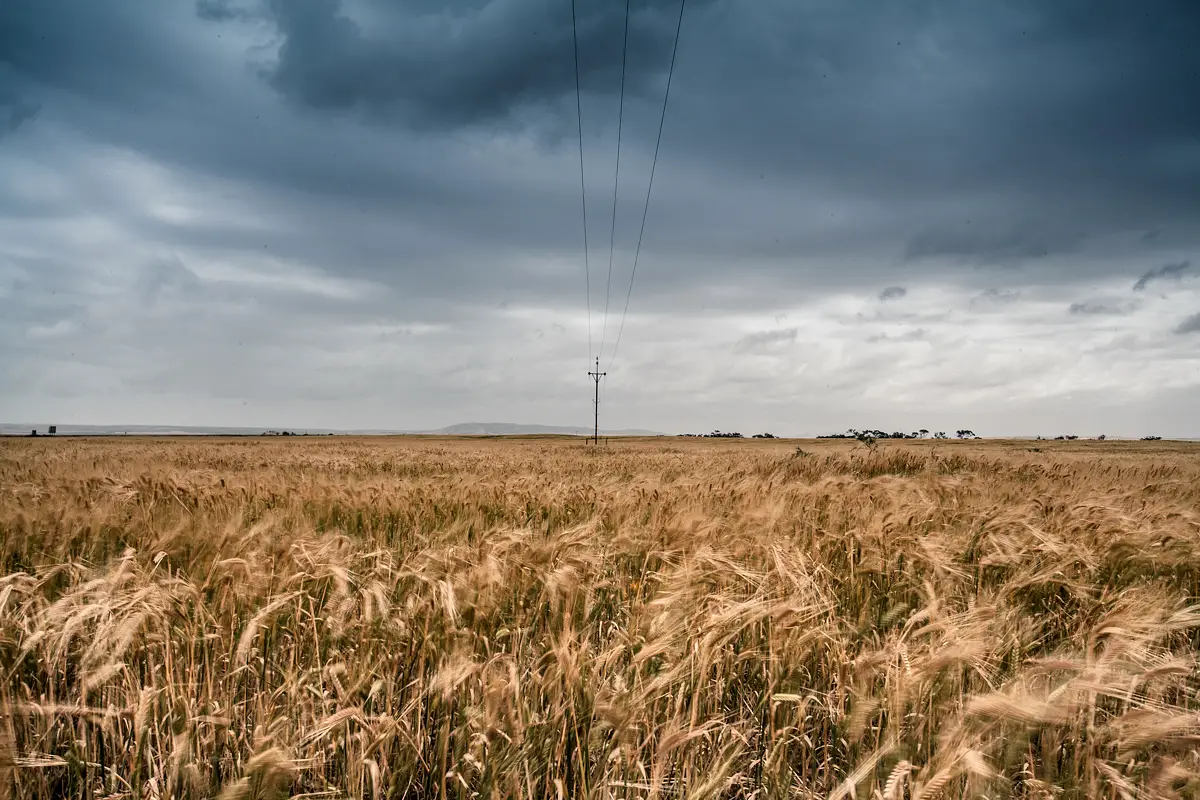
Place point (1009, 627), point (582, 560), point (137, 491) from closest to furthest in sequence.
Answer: point (1009, 627) < point (582, 560) < point (137, 491)

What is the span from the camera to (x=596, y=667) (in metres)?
1.70

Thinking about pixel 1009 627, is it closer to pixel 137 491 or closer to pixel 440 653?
pixel 440 653

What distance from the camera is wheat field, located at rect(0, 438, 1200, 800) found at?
1.44 meters

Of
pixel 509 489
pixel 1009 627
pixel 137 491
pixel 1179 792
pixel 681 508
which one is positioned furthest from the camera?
pixel 509 489

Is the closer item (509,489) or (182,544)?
(182,544)

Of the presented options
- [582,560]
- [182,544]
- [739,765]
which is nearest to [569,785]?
[739,765]

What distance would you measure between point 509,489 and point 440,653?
14.4 ft

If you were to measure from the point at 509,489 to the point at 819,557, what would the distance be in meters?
3.62

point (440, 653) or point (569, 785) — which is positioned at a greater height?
point (440, 653)

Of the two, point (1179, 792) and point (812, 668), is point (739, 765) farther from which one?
point (1179, 792)

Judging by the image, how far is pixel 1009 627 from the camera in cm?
240

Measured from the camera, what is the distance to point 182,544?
135 inches

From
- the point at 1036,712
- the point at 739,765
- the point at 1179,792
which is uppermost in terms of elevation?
the point at 1036,712

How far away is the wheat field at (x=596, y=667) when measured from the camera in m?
1.44
